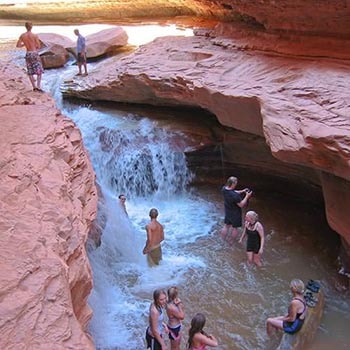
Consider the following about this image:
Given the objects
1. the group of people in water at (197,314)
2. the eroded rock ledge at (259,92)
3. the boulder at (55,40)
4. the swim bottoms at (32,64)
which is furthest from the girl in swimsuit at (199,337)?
Answer: the boulder at (55,40)

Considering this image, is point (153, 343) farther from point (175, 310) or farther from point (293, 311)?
point (293, 311)

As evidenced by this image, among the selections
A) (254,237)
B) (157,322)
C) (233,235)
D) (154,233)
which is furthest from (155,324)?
(233,235)

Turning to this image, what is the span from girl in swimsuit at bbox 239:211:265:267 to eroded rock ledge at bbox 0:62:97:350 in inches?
92.9

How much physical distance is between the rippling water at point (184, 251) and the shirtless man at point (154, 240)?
15 cm

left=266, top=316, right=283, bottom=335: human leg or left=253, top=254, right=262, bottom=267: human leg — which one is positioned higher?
left=266, top=316, right=283, bottom=335: human leg

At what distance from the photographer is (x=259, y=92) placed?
760cm

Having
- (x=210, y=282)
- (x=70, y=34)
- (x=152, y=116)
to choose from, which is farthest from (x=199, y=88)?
(x=70, y=34)

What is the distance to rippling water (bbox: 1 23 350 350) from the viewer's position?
5.96m

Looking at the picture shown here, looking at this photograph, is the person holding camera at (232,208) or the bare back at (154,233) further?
the person holding camera at (232,208)

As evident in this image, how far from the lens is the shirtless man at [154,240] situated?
22.7 feet

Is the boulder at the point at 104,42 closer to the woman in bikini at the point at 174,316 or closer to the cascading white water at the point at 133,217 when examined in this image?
the cascading white water at the point at 133,217

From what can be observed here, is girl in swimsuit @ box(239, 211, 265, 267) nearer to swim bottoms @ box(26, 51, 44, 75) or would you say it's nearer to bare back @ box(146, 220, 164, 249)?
bare back @ box(146, 220, 164, 249)

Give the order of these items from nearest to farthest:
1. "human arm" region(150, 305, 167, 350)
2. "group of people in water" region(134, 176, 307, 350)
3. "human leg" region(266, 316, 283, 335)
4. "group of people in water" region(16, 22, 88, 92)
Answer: "group of people in water" region(134, 176, 307, 350)
"human arm" region(150, 305, 167, 350)
"human leg" region(266, 316, 283, 335)
"group of people in water" region(16, 22, 88, 92)

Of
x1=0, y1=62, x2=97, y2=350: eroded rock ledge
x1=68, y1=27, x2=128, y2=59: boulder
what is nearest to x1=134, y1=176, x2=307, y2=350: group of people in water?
→ x1=0, y1=62, x2=97, y2=350: eroded rock ledge
